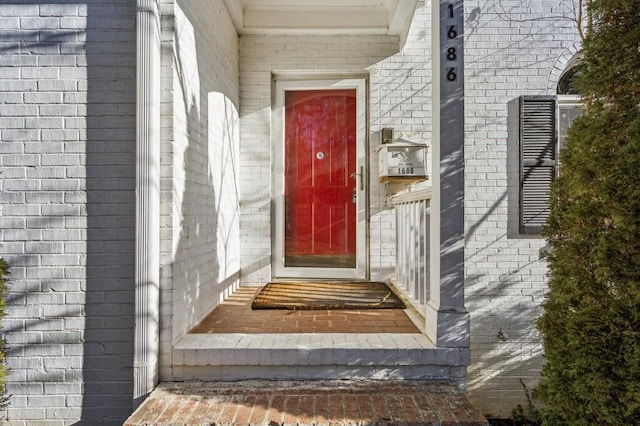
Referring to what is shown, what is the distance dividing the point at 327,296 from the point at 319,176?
1.37m

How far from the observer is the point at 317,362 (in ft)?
7.12

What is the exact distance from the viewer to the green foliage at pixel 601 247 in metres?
1.62

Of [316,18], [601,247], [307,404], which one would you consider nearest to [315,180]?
[316,18]

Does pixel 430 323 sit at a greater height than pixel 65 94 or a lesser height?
lesser

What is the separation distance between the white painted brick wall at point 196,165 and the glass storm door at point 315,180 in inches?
20.5

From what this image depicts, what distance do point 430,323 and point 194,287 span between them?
148 cm

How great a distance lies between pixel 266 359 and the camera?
7.11 ft

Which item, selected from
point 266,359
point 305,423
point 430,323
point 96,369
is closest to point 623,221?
point 430,323

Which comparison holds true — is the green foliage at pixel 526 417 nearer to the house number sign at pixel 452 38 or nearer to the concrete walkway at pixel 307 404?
the concrete walkway at pixel 307 404

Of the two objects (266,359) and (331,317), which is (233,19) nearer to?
(331,317)

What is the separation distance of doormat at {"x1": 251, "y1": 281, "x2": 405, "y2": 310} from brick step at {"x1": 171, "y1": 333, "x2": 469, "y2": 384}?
80cm

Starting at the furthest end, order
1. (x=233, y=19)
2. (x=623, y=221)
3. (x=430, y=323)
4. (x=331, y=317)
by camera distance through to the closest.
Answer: (x=233, y=19), (x=331, y=317), (x=430, y=323), (x=623, y=221)

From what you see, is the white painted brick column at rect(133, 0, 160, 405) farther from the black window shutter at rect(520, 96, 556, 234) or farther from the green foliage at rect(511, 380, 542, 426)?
the black window shutter at rect(520, 96, 556, 234)

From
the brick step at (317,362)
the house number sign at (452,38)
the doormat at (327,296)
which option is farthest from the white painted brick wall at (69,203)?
the house number sign at (452,38)
